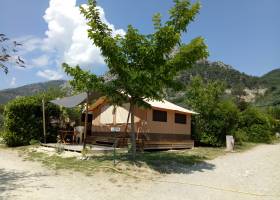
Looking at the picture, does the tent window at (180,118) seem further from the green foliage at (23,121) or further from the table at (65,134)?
the green foliage at (23,121)

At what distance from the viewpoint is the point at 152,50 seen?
12297 mm

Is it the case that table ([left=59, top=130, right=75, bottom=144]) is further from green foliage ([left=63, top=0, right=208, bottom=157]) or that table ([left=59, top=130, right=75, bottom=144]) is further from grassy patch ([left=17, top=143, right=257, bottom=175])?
green foliage ([left=63, top=0, right=208, bottom=157])

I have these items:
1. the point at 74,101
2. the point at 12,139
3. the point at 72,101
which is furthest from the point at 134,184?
the point at 12,139

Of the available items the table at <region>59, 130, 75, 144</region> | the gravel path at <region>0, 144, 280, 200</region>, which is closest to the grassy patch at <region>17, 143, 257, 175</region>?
the gravel path at <region>0, 144, 280, 200</region>

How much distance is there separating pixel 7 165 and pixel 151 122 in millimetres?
8450

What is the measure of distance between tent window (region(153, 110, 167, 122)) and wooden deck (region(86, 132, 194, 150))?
853mm

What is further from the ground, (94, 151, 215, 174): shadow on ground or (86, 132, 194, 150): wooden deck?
(86, 132, 194, 150): wooden deck

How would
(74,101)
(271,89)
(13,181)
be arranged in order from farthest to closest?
(271,89), (74,101), (13,181)

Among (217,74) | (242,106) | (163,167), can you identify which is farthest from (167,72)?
(217,74)

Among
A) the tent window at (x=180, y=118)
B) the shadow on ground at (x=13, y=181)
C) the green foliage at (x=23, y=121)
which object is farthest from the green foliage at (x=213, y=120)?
the shadow on ground at (x=13, y=181)

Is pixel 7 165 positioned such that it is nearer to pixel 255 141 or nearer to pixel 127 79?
pixel 127 79

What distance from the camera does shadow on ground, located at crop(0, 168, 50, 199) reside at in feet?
26.4

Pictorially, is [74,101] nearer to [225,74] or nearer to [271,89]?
[225,74]

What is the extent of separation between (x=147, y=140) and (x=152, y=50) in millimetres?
6986
